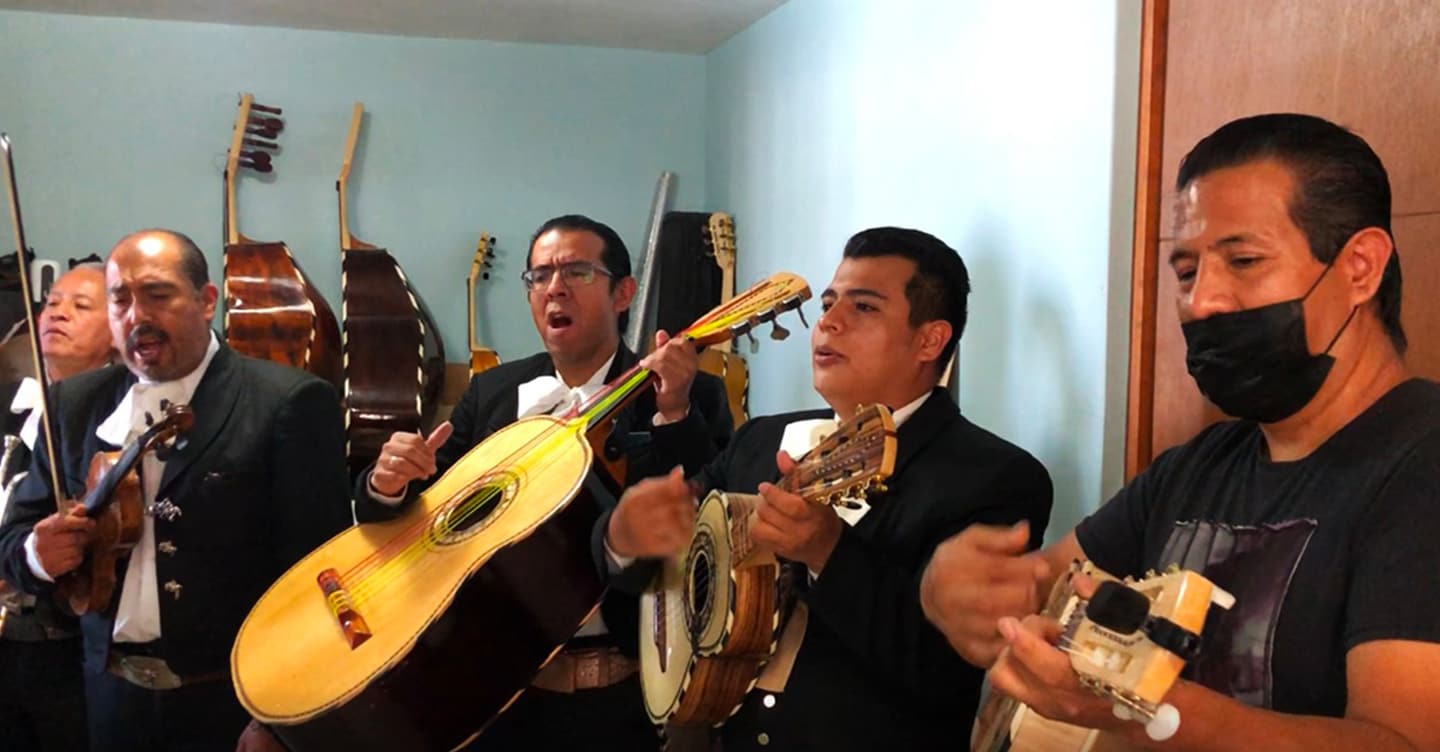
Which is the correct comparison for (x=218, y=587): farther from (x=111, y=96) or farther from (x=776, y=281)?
(x=111, y=96)

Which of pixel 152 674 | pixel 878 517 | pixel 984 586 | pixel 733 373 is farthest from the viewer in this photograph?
pixel 733 373

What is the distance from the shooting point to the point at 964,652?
125 cm

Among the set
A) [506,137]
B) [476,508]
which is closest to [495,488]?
[476,508]

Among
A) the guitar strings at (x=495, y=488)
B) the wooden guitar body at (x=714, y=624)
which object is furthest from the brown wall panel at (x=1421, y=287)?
the guitar strings at (x=495, y=488)

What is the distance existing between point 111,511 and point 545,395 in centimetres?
85

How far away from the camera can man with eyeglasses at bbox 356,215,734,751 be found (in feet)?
6.82

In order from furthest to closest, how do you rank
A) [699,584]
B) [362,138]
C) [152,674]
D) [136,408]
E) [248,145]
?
[362,138]
[248,145]
[136,408]
[152,674]
[699,584]

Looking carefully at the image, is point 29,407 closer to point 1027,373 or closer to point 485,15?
point 485,15

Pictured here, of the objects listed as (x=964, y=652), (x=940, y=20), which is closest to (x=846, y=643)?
(x=964, y=652)

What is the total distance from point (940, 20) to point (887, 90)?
0.29 metres

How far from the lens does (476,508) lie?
200 cm

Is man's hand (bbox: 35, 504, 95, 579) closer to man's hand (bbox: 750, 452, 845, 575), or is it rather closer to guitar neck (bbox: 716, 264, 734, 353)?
man's hand (bbox: 750, 452, 845, 575)

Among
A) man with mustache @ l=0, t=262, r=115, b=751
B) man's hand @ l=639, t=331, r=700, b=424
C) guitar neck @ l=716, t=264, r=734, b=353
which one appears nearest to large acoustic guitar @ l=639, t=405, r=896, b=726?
man's hand @ l=639, t=331, r=700, b=424

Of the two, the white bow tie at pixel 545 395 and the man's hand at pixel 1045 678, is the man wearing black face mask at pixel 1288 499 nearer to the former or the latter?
the man's hand at pixel 1045 678
